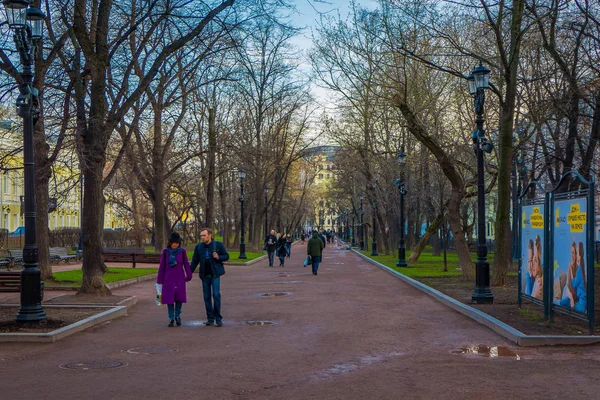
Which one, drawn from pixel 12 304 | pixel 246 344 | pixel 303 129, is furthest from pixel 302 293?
pixel 303 129

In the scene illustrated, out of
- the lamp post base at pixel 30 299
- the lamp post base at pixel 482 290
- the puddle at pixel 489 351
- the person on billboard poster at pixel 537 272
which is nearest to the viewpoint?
the puddle at pixel 489 351

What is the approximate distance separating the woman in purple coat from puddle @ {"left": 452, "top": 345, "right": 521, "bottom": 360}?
16.2 ft

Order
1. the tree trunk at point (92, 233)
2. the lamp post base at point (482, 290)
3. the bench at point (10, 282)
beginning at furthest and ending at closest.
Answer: the bench at point (10, 282), the tree trunk at point (92, 233), the lamp post base at point (482, 290)

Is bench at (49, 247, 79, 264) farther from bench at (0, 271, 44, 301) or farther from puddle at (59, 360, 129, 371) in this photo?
puddle at (59, 360, 129, 371)

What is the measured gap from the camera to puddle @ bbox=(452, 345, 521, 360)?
952cm

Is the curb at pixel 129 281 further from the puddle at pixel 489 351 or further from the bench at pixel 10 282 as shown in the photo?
the puddle at pixel 489 351

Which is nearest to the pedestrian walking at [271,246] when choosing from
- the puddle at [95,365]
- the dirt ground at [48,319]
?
the dirt ground at [48,319]

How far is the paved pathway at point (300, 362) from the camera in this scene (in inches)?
290

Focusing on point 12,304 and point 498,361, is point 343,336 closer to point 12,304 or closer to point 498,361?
point 498,361

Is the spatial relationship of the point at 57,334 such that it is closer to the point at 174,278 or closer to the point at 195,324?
the point at 174,278

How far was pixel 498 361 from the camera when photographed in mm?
9070

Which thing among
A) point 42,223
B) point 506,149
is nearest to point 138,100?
point 42,223

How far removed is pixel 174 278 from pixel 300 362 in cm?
423

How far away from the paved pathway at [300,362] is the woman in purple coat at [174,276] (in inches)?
17.4
